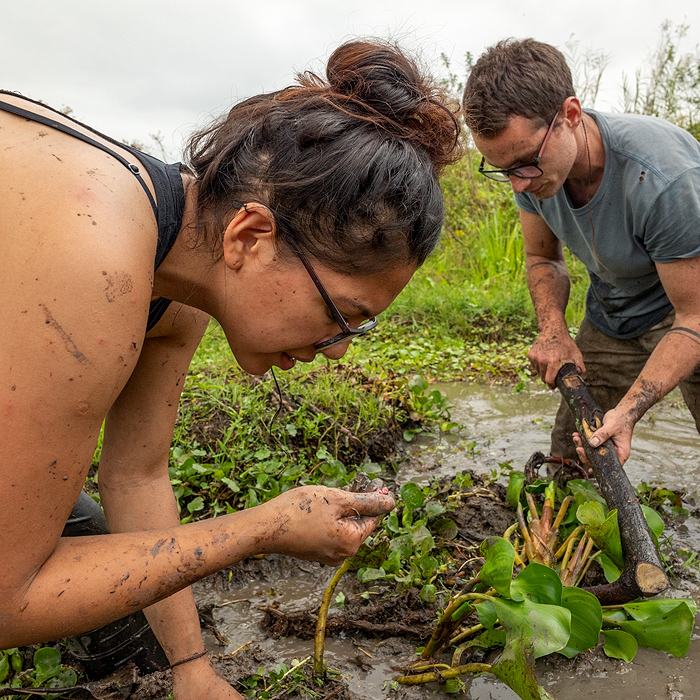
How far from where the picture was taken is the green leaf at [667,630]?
1.67m

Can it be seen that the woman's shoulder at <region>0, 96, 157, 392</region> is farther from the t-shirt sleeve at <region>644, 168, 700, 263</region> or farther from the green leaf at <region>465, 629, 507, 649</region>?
the t-shirt sleeve at <region>644, 168, 700, 263</region>

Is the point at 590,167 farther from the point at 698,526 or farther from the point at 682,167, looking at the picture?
the point at 698,526

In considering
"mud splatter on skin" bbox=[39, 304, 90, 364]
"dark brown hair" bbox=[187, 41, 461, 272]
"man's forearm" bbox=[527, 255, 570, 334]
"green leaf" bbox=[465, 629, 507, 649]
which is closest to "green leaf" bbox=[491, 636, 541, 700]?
"green leaf" bbox=[465, 629, 507, 649]

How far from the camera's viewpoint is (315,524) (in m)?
1.29

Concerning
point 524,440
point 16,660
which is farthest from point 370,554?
point 524,440

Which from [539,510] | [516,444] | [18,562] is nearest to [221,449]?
[539,510]

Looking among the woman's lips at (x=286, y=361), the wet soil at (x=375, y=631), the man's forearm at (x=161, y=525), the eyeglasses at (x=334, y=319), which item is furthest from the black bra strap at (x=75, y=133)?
the wet soil at (x=375, y=631)

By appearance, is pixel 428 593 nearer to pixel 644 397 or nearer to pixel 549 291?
pixel 644 397

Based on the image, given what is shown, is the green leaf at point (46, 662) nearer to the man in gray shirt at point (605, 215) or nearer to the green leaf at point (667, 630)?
the green leaf at point (667, 630)

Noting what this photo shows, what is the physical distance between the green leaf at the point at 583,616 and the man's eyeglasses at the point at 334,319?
870 millimetres

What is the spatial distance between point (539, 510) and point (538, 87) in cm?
163

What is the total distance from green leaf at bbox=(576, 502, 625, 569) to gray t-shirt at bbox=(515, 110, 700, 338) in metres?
0.95

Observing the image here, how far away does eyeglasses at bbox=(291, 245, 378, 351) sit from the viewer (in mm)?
1224

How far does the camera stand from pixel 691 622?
1.67 m
